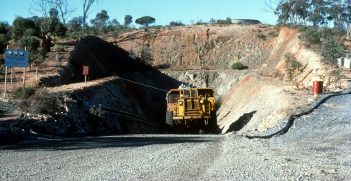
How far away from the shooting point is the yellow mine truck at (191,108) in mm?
36312

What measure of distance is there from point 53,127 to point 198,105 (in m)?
10.9

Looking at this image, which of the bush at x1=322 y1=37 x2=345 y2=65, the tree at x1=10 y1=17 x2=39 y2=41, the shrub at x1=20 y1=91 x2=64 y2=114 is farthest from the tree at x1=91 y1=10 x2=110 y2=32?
the shrub at x1=20 y1=91 x2=64 y2=114

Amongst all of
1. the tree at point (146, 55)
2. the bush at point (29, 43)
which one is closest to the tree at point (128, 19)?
the tree at point (146, 55)

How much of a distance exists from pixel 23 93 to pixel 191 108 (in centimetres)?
1025

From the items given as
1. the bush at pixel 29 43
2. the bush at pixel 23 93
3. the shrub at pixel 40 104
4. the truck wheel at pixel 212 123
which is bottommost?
the truck wheel at pixel 212 123

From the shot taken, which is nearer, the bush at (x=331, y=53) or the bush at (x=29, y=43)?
the bush at (x=331, y=53)

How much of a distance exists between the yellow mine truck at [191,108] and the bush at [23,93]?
8.89 meters

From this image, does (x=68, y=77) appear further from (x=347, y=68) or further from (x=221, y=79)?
(x=221, y=79)

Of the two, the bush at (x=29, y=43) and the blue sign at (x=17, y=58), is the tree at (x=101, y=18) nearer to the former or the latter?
the bush at (x=29, y=43)

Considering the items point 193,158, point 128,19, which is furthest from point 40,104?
point 128,19

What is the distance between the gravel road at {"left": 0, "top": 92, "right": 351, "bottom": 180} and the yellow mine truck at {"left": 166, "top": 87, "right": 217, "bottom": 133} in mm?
11663

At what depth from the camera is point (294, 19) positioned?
3474 inches

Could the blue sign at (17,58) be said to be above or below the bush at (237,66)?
below

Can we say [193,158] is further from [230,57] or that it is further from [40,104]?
[230,57]
